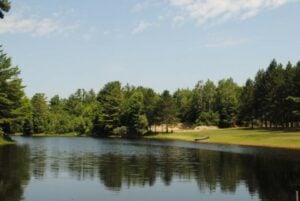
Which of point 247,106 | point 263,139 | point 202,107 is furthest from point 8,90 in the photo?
point 202,107

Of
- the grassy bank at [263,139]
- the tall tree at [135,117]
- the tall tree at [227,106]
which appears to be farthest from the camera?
the tall tree at [227,106]

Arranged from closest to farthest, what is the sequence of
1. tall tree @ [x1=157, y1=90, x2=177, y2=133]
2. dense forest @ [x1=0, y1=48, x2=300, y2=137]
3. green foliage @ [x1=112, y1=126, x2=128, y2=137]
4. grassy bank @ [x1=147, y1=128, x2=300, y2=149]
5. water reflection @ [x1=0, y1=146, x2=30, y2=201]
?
water reflection @ [x1=0, y1=146, x2=30, y2=201] < grassy bank @ [x1=147, y1=128, x2=300, y2=149] < dense forest @ [x1=0, y1=48, x2=300, y2=137] < tall tree @ [x1=157, y1=90, x2=177, y2=133] < green foliage @ [x1=112, y1=126, x2=128, y2=137]

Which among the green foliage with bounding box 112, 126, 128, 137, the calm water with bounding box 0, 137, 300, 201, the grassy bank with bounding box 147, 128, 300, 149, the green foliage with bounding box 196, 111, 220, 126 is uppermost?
the green foliage with bounding box 196, 111, 220, 126

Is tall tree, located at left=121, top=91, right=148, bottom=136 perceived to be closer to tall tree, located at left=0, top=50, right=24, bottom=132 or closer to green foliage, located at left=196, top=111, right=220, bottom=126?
green foliage, located at left=196, top=111, right=220, bottom=126

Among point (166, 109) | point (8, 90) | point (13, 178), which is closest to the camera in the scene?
point (13, 178)

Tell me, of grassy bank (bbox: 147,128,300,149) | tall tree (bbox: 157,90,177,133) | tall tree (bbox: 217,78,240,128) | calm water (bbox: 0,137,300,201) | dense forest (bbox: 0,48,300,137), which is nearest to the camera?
calm water (bbox: 0,137,300,201)

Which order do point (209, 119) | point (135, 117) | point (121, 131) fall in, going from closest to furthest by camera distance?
point (135, 117), point (121, 131), point (209, 119)

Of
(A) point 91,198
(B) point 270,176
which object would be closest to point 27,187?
(A) point 91,198

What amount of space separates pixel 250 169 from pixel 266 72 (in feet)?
348

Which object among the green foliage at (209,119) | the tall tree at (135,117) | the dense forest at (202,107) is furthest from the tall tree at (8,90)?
the green foliage at (209,119)

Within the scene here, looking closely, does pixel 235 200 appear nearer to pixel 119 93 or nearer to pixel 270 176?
pixel 270 176

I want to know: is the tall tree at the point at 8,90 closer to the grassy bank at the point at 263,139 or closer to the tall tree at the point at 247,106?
the grassy bank at the point at 263,139

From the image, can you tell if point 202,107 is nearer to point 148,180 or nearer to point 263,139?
point 263,139

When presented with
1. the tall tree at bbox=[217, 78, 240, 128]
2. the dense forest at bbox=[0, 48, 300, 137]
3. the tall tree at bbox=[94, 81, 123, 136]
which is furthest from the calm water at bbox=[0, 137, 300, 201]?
the tall tree at bbox=[94, 81, 123, 136]
